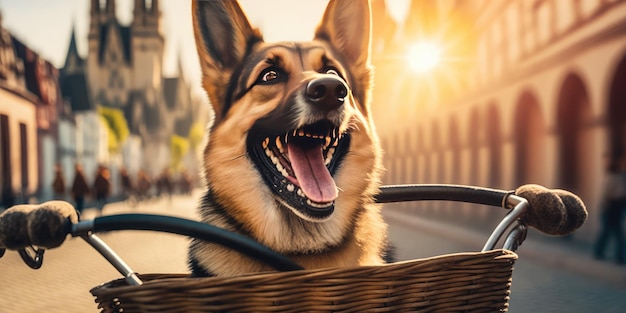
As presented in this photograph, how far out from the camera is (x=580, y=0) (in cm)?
1451

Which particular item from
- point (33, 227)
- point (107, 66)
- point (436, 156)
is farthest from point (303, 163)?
point (107, 66)

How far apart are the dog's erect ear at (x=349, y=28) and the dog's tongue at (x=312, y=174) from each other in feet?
1.58

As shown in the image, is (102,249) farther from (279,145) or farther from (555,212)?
(555,212)

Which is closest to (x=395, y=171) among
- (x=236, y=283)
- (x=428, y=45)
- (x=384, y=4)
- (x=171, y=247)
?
(x=428, y=45)

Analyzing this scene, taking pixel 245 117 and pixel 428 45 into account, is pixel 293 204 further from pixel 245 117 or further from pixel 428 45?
pixel 428 45

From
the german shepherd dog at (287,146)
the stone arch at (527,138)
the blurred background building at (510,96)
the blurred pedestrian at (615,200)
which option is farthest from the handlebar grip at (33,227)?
the stone arch at (527,138)

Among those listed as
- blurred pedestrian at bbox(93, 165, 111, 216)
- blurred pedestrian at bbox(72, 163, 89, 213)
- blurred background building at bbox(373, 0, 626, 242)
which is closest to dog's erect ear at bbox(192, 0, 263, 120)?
blurred background building at bbox(373, 0, 626, 242)

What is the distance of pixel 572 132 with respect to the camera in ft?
52.7

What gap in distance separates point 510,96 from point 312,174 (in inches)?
709

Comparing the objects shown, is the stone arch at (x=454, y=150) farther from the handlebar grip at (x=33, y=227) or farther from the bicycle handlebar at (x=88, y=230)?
the handlebar grip at (x=33, y=227)

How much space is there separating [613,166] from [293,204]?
9.53 m

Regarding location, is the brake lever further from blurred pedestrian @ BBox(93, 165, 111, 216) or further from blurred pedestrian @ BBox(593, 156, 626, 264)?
blurred pedestrian @ BBox(93, 165, 111, 216)

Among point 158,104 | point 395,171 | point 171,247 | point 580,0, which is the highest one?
point 580,0

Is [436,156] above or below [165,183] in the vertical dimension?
above
